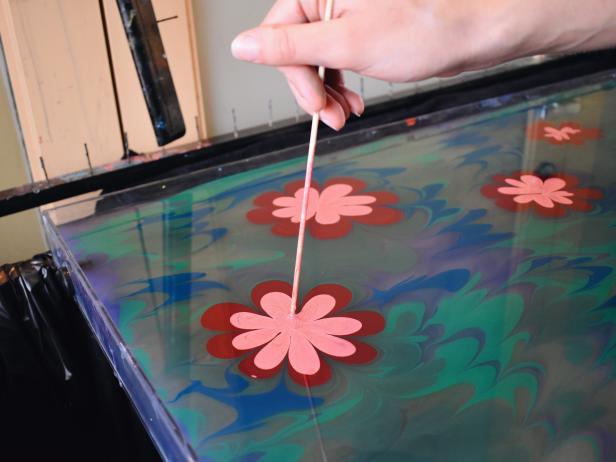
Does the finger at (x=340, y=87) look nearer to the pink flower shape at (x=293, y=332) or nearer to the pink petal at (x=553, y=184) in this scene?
the pink flower shape at (x=293, y=332)

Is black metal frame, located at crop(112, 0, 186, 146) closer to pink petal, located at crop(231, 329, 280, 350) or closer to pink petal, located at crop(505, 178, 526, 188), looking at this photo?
pink petal, located at crop(231, 329, 280, 350)

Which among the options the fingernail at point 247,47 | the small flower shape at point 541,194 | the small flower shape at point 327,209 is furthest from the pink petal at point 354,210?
the fingernail at point 247,47

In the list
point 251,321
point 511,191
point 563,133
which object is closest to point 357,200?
point 511,191

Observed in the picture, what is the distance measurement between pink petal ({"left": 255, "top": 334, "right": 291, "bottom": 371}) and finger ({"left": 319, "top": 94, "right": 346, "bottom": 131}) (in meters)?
0.25

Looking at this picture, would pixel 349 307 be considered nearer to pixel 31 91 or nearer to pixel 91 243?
pixel 91 243

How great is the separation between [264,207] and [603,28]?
54cm

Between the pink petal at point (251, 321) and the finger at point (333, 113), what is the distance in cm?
24

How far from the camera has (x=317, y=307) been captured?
2.30 feet

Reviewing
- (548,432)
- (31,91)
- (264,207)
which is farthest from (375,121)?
(548,432)

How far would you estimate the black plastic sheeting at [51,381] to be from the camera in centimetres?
89

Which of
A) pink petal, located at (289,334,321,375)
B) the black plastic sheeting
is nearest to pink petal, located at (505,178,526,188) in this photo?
pink petal, located at (289,334,321,375)

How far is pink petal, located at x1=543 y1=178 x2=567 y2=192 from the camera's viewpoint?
984mm

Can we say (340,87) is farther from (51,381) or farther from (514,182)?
(51,381)

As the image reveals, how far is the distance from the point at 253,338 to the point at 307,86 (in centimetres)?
28
